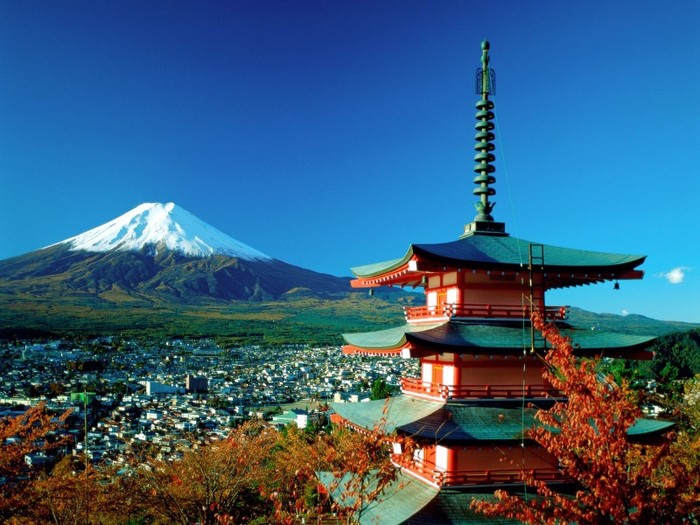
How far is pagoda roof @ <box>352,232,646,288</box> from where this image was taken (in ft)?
39.8

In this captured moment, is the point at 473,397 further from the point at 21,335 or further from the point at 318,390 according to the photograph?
the point at 21,335

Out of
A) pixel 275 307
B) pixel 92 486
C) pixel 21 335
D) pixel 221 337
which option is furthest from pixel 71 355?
pixel 92 486

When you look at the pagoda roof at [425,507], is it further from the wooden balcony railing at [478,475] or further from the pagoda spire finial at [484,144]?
the pagoda spire finial at [484,144]

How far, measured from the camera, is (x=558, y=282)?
45.2ft

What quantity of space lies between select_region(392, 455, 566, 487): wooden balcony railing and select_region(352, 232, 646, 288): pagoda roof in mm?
3987

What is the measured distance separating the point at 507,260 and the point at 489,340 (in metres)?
1.71

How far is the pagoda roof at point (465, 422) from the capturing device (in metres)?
11.7

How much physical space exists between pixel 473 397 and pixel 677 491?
5312 millimetres

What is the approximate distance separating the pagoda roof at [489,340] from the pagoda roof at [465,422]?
132cm

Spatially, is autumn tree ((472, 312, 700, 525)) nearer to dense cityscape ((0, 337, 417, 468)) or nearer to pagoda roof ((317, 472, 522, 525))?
pagoda roof ((317, 472, 522, 525))

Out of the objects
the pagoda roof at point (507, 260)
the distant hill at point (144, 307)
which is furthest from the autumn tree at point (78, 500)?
the distant hill at point (144, 307)

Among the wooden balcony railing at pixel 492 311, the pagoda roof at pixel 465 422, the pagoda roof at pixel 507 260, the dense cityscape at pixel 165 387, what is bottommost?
the dense cityscape at pixel 165 387

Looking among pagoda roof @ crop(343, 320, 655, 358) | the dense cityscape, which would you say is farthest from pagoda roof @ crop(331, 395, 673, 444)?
the dense cityscape

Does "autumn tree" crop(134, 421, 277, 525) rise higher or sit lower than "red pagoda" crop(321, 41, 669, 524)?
lower
